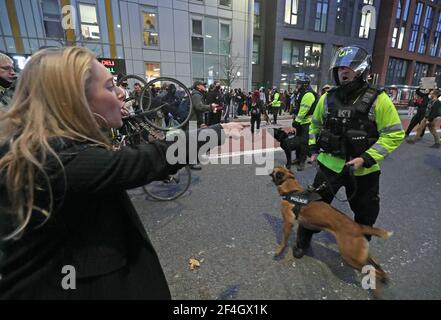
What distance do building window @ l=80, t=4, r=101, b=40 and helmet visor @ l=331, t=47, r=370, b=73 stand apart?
58.5 ft

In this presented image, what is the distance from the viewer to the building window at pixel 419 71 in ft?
117

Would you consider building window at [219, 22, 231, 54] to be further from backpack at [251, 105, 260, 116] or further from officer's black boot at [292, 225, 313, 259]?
officer's black boot at [292, 225, 313, 259]

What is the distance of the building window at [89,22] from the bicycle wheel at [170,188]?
15.6m

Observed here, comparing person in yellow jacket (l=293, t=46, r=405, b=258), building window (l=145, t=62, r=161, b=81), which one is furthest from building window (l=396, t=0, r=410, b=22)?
person in yellow jacket (l=293, t=46, r=405, b=258)

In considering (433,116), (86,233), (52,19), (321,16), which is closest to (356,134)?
(86,233)

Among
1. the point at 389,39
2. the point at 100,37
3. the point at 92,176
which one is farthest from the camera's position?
the point at 389,39

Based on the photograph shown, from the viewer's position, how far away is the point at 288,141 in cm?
592

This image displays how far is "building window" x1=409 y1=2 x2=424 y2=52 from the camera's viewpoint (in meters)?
32.5

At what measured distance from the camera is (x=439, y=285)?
2.48m

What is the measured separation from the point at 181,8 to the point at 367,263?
20.0 meters

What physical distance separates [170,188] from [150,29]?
16491 mm
